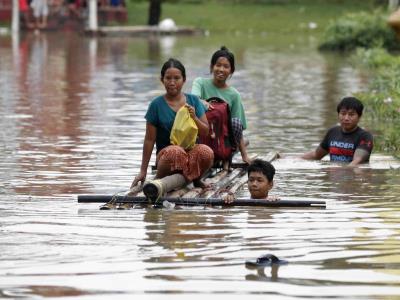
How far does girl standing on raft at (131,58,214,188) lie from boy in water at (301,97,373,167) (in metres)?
2.10

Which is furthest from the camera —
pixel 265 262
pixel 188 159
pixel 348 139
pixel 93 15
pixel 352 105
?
pixel 93 15

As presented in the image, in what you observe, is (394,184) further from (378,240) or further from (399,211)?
(378,240)

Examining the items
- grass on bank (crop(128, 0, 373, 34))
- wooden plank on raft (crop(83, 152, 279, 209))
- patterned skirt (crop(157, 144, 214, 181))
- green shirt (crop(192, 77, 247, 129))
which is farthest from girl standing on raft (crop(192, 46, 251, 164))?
grass on bank (crop(128, 0, 373, 34))

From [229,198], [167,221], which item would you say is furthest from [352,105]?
[167,221]

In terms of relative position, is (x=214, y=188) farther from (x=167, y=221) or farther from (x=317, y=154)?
(x=317, y=154)

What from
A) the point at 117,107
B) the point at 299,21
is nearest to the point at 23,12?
the point at 299,21

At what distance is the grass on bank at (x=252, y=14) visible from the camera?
146 ft

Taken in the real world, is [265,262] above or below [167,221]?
above

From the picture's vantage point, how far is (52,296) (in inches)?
275

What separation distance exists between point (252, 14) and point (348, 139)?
112ft

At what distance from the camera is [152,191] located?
981cm

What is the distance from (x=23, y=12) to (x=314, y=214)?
35828 millimetres

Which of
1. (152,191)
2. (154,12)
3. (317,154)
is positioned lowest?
(154,12)

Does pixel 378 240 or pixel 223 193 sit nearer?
pixel 378 240
